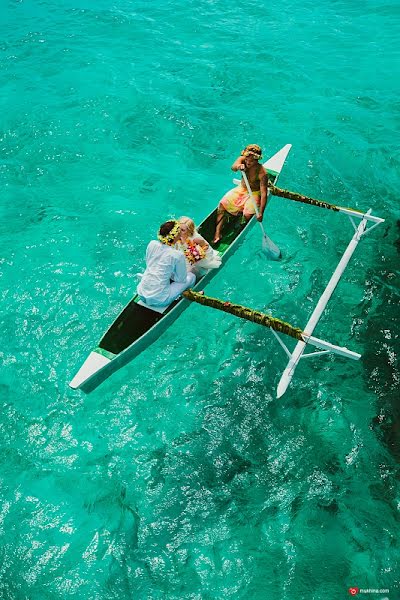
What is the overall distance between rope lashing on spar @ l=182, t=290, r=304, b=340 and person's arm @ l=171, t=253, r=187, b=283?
0.66 feet

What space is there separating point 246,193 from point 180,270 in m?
2.44

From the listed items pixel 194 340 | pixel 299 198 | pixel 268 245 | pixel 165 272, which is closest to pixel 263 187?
pixel 299 198

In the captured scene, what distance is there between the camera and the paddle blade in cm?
832

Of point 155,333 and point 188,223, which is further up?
point 188,223

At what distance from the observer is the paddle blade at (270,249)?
27.3 feet

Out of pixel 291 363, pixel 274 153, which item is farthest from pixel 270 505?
pixel 274 153

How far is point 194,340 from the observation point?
25.5ft

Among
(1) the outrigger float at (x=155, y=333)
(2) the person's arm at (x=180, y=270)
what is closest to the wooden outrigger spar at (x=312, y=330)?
Answer: (1) the outrigger float at (x=155, y=333)

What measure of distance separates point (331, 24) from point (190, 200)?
879cm

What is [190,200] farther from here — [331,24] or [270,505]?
[331,24]

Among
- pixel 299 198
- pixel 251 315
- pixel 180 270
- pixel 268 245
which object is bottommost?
pixel 268 245

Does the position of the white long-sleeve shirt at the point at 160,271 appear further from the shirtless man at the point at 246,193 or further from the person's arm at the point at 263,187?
the person's arm at the point at 263,187

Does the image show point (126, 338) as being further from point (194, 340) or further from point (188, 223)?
point (188, 223)

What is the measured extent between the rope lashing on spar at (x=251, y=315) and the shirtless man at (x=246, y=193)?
161cm
